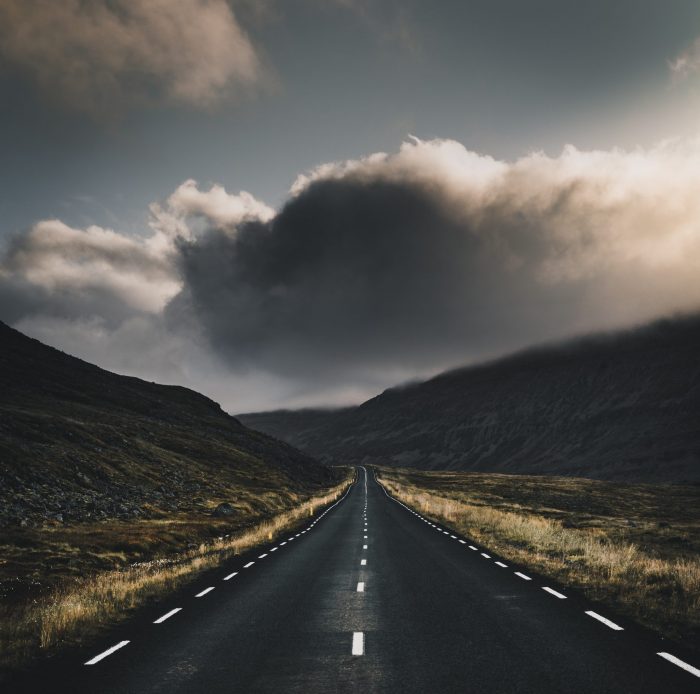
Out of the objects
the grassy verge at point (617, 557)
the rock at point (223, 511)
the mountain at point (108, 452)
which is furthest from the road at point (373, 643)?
the rock at point (223, 511)

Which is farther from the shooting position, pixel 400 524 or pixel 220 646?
pixel 400 524

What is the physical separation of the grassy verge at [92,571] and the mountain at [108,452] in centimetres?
543

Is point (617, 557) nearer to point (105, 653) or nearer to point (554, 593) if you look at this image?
point (554, 593)

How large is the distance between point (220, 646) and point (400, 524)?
26.0m

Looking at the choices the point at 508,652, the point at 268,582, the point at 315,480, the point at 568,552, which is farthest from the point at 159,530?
the point at 315,480

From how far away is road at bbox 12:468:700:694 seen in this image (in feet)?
23.6

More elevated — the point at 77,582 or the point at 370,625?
the point at 370,625

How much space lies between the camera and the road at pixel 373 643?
7.20 m

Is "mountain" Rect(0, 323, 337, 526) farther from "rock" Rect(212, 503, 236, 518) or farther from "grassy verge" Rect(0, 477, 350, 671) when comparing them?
"grassy verge" Rect(0, 477, 350, 671)

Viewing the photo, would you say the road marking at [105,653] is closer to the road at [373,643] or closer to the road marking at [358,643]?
the road at [373,643]

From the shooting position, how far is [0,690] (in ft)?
23.2

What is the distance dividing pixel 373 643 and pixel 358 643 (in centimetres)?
24

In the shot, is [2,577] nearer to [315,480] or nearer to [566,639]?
[566,639]

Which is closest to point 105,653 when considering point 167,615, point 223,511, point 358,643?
point 167,615
